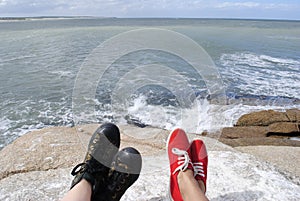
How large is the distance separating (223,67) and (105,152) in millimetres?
11102

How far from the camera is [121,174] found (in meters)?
2.03

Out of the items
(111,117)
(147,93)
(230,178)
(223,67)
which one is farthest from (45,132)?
(223,67)

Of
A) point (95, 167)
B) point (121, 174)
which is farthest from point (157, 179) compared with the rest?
point (95, 167)

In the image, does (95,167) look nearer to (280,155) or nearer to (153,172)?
(153,172)

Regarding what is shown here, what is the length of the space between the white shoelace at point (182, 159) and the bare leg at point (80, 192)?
65 centimetres

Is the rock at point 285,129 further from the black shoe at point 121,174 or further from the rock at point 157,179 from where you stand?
the black shoe at point 121,174

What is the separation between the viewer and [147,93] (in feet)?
24.9

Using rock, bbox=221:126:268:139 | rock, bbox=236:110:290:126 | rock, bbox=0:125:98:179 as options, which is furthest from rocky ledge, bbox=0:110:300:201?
rock, bbox=236:110:290:126

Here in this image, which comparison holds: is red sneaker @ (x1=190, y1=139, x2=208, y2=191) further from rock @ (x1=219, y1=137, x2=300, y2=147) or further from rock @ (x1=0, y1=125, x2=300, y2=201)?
rock @ (x1=219, y1=137, x2=300, y2=147)

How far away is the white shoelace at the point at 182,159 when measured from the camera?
6.83 feet

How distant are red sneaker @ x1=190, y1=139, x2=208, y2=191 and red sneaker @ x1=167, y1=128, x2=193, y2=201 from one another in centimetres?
5

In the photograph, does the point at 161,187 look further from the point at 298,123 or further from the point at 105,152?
the point at 298,123

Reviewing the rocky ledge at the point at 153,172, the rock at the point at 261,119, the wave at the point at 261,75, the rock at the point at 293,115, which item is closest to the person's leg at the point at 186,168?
the rocky ledge at the point at 153,172

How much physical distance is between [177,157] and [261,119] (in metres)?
4.27
